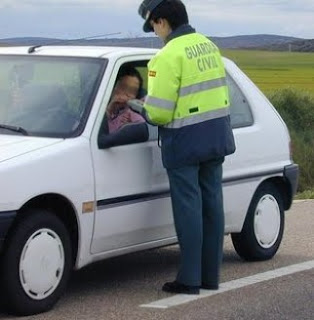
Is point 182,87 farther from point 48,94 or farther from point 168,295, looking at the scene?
point 168,295

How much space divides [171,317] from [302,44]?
6826 cm

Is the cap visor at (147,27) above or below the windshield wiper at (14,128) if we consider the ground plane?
above

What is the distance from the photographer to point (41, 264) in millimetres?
5703

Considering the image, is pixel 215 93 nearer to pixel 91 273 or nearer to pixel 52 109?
pixel 52 109

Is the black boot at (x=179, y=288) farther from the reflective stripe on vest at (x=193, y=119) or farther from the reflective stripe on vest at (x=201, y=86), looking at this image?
the reflective stripe on vest at (x=201, y=86)

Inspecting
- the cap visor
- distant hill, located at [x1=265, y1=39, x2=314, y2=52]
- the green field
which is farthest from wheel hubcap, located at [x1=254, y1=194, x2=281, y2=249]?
distant hill, located at [x1=265, y1=39, x2=314, y2=52]

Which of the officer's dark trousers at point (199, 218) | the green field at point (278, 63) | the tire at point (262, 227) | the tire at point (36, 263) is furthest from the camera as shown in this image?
the green field at point (278, 63)

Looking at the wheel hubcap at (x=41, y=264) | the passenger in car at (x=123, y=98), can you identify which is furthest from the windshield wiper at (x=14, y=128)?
the wheel hubcap at (x=41, y=264)

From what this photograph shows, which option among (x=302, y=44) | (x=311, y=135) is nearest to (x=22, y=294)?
(x=311, y=135)

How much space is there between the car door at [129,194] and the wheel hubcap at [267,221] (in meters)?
1.11

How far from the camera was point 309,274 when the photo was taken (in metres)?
7.29

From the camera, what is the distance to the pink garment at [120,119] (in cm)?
635

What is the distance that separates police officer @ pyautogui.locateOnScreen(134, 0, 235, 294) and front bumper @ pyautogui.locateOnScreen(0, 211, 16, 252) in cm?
122

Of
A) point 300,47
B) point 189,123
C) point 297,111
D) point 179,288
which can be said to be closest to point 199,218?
point 179,288
